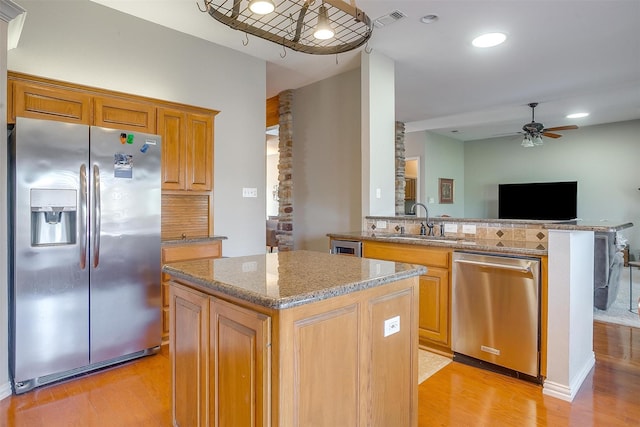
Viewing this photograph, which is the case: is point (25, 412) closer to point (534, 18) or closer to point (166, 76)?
point (166, 76)

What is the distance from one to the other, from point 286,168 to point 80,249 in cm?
307

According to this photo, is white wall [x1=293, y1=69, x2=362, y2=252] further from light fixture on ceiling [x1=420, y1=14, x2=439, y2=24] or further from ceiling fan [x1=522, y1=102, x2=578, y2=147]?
ceiling fan [x1=522, y1=102, x2=578, y2=147]

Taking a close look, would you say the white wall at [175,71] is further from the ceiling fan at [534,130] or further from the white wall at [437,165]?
the white wall at [437,165]

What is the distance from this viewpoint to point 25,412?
83.4 inches

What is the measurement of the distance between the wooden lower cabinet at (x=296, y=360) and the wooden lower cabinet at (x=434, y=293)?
1199mm

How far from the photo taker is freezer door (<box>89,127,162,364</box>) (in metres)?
2.58

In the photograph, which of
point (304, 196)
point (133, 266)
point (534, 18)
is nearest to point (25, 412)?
point (133, 266)

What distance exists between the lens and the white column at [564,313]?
7.50 ft

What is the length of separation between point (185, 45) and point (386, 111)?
2.12 metres

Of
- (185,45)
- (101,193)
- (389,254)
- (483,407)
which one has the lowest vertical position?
(483,407)

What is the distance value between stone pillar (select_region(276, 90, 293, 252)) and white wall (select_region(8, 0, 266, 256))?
3.34 ft

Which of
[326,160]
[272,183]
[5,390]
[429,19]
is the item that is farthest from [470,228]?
[272,183]

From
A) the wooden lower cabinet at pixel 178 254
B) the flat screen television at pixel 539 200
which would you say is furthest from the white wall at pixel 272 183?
the wooden lower cabinet at pixel 178 254

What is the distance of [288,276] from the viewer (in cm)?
154
